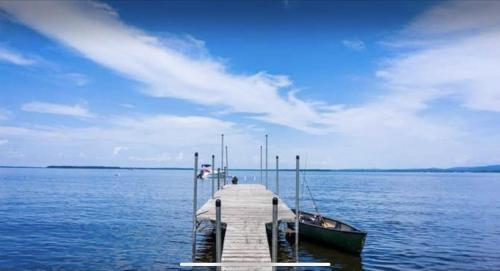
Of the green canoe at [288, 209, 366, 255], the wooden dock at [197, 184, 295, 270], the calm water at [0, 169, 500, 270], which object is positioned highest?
the wooden dock at [197, 184, 295, 270]

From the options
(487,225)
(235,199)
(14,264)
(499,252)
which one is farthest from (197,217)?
(487,225)

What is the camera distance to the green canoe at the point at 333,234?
26094mm

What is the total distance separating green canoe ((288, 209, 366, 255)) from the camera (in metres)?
26.1

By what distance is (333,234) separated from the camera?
2730cm

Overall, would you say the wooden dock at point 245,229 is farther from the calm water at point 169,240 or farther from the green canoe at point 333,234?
the calm water at point 169,240

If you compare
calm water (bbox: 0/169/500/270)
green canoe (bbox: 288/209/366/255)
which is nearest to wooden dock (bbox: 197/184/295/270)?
green canoe (bbox: 288/209/366/255)

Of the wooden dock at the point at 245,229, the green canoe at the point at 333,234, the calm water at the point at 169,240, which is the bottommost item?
the calm water at the point at 169,240

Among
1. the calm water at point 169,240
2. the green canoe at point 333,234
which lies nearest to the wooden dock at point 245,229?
the green canoe at point 333,234

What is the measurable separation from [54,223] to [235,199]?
19.5 metres

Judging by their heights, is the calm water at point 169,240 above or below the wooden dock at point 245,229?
below

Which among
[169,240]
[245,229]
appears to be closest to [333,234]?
[245,229]

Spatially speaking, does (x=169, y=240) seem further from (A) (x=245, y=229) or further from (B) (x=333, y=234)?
(A) (x=245, y=229)

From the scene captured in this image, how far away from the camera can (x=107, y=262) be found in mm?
25328

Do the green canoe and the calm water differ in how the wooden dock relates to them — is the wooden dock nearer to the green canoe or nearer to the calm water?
the green canoe
